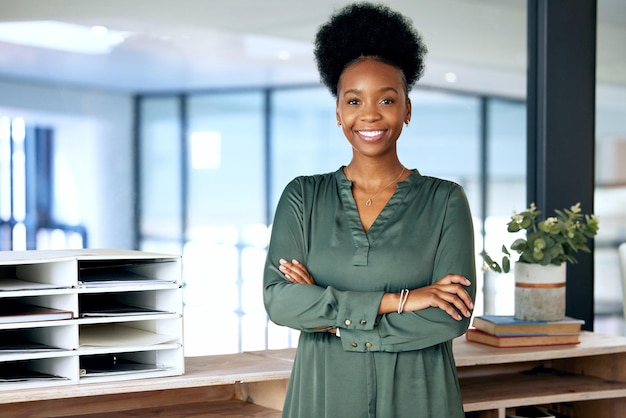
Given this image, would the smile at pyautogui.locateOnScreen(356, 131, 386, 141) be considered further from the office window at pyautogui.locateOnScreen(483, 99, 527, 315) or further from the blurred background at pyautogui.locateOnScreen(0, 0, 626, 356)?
the office window at pyautogui.locateOnScreen(483, 99, 527, 315)

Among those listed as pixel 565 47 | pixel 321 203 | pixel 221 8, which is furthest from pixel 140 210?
pixel 565 47

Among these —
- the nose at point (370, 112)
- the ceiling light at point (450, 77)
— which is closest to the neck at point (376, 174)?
the nose at point (370, 112)

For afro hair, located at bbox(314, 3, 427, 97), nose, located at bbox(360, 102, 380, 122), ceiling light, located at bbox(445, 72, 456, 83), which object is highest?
ceiling light, located at bbox(445, 72, 456, 83)

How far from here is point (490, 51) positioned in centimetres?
396

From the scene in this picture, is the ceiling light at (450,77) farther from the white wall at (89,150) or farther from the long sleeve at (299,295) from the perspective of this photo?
the long sleeve at (299,295)

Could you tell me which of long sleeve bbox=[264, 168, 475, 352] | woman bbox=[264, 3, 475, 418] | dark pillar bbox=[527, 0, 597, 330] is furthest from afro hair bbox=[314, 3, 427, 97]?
dark pillar bbox=[527, 0, 597, 330]

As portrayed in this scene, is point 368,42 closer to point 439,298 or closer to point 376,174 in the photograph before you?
point 376,174

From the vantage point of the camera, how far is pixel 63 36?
3191 mm

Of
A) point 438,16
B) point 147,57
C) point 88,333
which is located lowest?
point 88,333

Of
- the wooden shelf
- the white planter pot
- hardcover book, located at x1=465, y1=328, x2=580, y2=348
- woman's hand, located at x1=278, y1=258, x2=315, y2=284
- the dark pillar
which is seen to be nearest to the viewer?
woman's hand, located at x1=278, y1=258, x2=315, y2=284

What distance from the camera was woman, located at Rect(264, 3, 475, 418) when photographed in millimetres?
2053

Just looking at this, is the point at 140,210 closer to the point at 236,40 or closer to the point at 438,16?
the point at 236,40

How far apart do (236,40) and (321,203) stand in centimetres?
144

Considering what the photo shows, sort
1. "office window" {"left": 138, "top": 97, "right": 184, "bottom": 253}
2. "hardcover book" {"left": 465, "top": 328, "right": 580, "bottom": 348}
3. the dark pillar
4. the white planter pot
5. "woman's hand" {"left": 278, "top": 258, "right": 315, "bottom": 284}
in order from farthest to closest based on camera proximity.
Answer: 1. the dark pillar
2. "office window" {"left": 138, "top": 97, "right": 184, "bottom": 253}
3. the white planter pot
4. "hardcover book" {"left": 465, "top": 328, "right": 580, "bottom": 348}
5. "woman's hand" {"left": 278, "top": 258, "right": 315, "bottom": 284}
